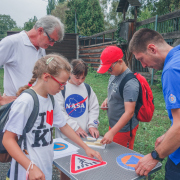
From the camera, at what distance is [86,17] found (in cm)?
2644

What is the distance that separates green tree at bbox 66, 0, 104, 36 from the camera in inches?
1005

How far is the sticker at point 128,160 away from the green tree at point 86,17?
24.7 m

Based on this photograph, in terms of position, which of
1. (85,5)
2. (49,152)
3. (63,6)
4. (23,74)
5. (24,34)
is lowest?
(49,152)

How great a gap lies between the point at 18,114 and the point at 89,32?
82.6ft

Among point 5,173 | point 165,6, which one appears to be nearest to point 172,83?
point 5,173

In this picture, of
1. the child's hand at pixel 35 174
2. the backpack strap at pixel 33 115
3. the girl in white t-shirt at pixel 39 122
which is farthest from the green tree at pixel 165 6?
the child's hand at pixel 35 174

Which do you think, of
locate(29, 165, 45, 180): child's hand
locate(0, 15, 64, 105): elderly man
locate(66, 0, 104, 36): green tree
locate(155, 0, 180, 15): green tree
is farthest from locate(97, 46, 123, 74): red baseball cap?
locate(66, 0, 104, 36): green tree

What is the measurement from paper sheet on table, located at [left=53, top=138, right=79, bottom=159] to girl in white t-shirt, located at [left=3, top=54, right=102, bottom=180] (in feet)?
0.52

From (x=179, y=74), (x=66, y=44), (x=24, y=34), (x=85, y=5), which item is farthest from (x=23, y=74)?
(x=85, y=5)

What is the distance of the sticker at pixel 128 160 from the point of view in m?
1.52

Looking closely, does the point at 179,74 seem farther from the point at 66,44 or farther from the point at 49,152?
the point at 66,44

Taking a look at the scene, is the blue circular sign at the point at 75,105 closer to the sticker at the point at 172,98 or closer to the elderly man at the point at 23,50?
the elderly man at the point at 23,50

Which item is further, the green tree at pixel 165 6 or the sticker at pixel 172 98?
the green tree at pixel 165 6

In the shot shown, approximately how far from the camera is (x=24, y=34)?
2.27 m
